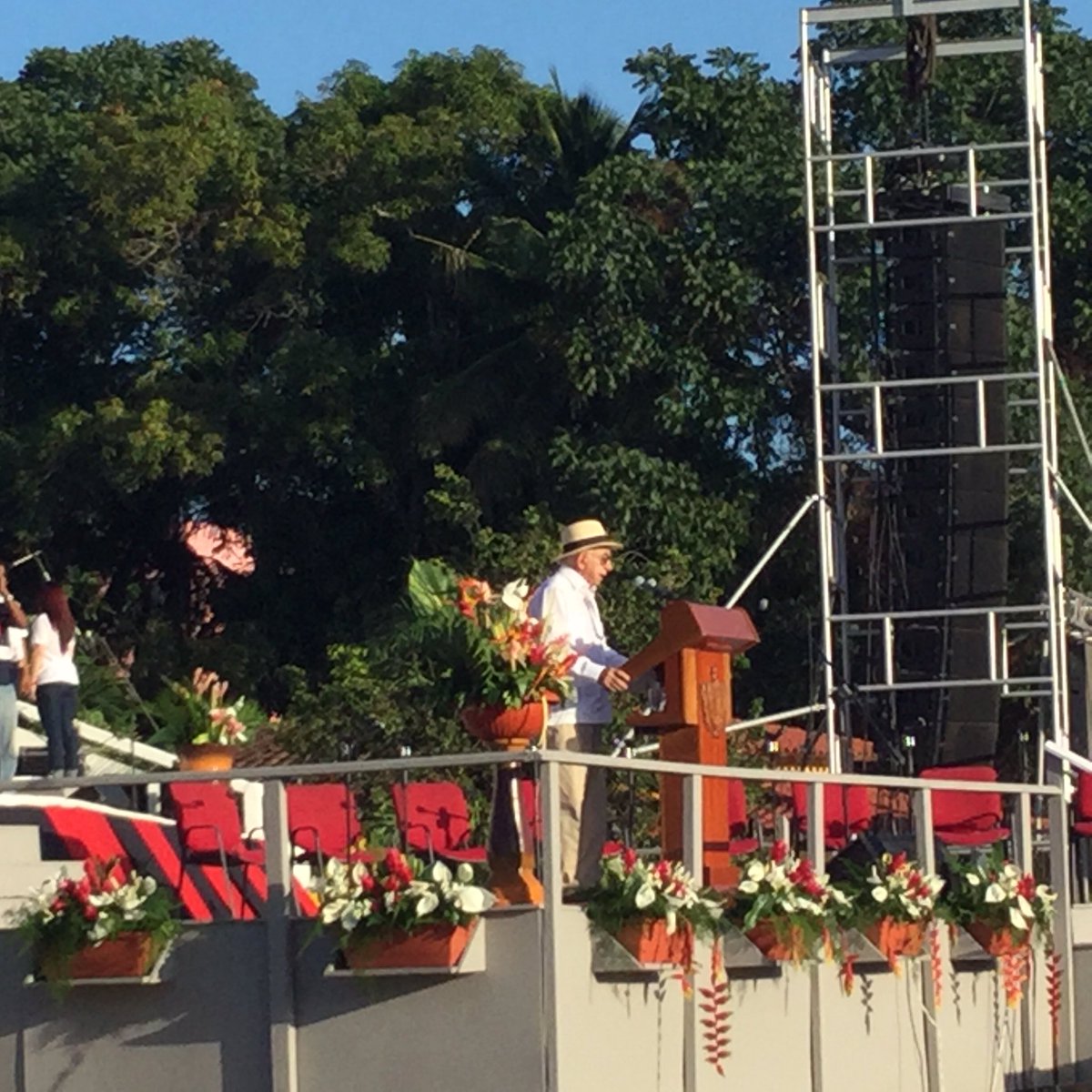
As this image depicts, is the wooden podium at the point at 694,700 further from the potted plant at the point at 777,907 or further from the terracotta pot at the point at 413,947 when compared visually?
the terracotta pot at the point at 413,947

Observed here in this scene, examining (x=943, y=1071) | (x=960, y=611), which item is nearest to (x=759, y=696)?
(x=960, y=611)

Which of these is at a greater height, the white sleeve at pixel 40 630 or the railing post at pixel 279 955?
the white sleeve at pixel 40 630

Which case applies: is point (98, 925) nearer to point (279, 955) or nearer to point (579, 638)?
point (279, 955)

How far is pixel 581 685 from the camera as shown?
379 inches

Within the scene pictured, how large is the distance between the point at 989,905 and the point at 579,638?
2.52 metres

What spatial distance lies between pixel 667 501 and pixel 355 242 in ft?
16.5

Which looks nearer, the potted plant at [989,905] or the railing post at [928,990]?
the railing post at [928,990]

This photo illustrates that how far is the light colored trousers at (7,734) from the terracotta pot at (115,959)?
4449mm

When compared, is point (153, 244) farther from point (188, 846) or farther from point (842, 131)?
point (188, 846)

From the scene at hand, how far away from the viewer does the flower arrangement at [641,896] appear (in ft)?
28.5

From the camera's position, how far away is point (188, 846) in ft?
31.6

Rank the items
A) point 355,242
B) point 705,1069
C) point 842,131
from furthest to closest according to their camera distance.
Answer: point 355,242
point 842,131
point 705,1069

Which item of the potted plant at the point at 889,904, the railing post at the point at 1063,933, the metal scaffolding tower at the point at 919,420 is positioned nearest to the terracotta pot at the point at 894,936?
the potted plant at the point at 889,904

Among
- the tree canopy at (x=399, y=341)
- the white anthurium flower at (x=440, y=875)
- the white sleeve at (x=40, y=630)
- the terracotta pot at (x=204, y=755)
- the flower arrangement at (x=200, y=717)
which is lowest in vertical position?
the white anthurium flower at (x=440, y=875)
